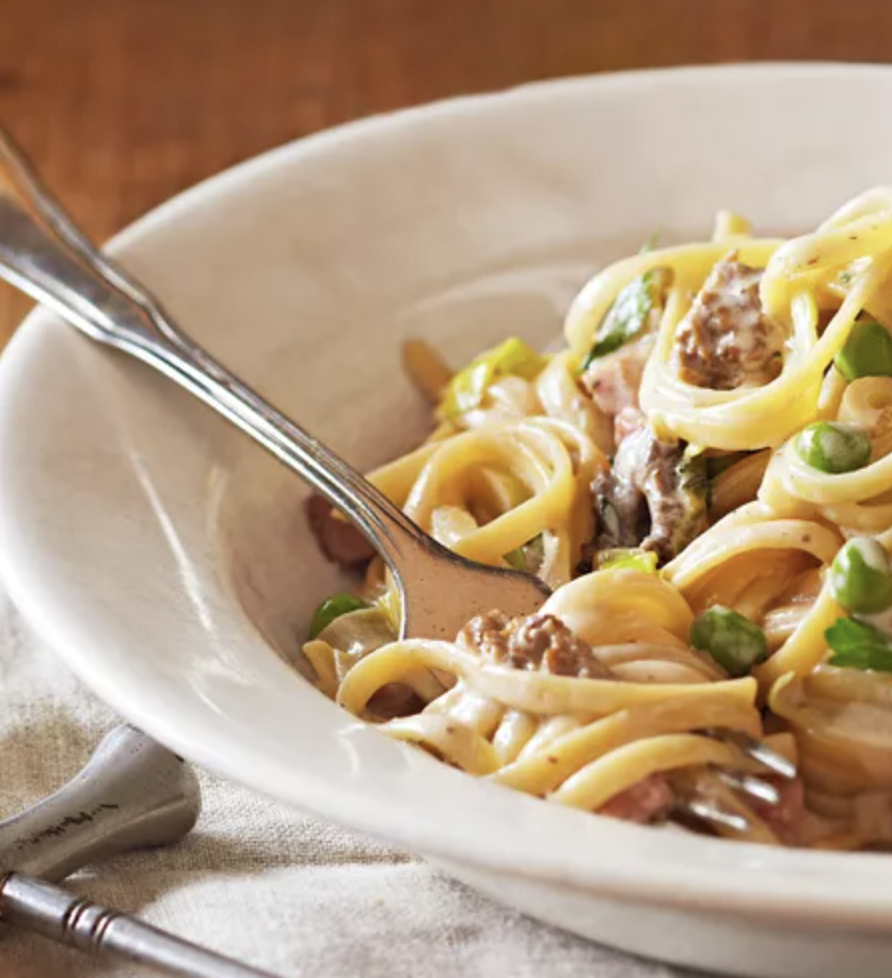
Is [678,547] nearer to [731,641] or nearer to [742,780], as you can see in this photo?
[731,641]

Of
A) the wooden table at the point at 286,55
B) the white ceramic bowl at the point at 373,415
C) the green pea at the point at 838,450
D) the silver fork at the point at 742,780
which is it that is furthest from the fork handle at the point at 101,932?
the wooden table at the point at 286,55

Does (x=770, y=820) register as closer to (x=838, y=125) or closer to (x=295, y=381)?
(x=295, y=381)

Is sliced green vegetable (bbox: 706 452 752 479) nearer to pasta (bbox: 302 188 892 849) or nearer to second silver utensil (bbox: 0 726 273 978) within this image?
pasta (bbox: 302 188 892 849)

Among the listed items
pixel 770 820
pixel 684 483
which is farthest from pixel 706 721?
pixel 684 483

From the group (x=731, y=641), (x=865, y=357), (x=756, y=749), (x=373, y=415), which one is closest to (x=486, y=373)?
(x=373, y=415)

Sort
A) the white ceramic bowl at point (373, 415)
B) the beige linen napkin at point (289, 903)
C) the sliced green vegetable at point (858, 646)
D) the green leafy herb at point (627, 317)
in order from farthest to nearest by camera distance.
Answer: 1. the green leafy herb at point (627, 317)
2. the sliced green vegetable at point (858, 646)
3. the beige linen napkin at point (289, 903)
4. the white ceramic bowl at point (373, 415)

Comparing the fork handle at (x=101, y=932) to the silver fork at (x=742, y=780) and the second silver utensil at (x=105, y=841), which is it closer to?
the second silver utensil at (x=105, y=841)
